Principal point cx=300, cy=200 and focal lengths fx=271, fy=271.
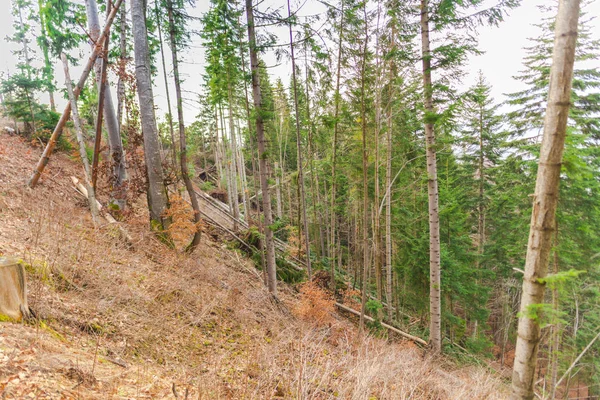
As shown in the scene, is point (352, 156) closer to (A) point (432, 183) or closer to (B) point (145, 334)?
(A) point (432, 183)

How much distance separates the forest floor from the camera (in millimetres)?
2479

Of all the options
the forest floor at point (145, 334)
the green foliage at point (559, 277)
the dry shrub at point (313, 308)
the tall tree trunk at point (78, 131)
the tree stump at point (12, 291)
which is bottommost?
the dry shrub at point (313, 308)

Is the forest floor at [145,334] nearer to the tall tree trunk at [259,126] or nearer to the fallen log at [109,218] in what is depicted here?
the fallen log at [109,218]

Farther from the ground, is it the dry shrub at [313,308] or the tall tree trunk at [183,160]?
the tall tree trunk at [183,160]

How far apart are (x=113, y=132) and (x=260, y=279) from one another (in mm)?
5733

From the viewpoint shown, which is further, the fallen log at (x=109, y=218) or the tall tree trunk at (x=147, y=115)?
the fallen log at (x=109, y=218)

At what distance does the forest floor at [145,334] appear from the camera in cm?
248

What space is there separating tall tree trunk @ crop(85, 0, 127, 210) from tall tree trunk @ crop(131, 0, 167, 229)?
43.7 inches

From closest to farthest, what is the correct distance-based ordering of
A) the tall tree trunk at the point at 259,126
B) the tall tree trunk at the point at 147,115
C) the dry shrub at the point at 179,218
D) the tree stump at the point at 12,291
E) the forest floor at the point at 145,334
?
the forest floor at the point at 145,334
the tree stump at the point at 12,291
the tall tree trunk at the point at 147,115
the dry shrub at the point at 179,218
the tall tree trunk at the point at 259,126

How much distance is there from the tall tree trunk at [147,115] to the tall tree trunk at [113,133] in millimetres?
1111

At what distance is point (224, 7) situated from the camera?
6859 mm

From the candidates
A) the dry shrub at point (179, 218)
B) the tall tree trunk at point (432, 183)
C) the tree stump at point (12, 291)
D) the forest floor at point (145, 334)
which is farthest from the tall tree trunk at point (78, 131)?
the tall tree trunk at point (432, 183)

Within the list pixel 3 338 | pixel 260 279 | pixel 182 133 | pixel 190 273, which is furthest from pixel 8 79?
pixel 3 338

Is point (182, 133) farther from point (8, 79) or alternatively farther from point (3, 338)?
point (8, 79)
